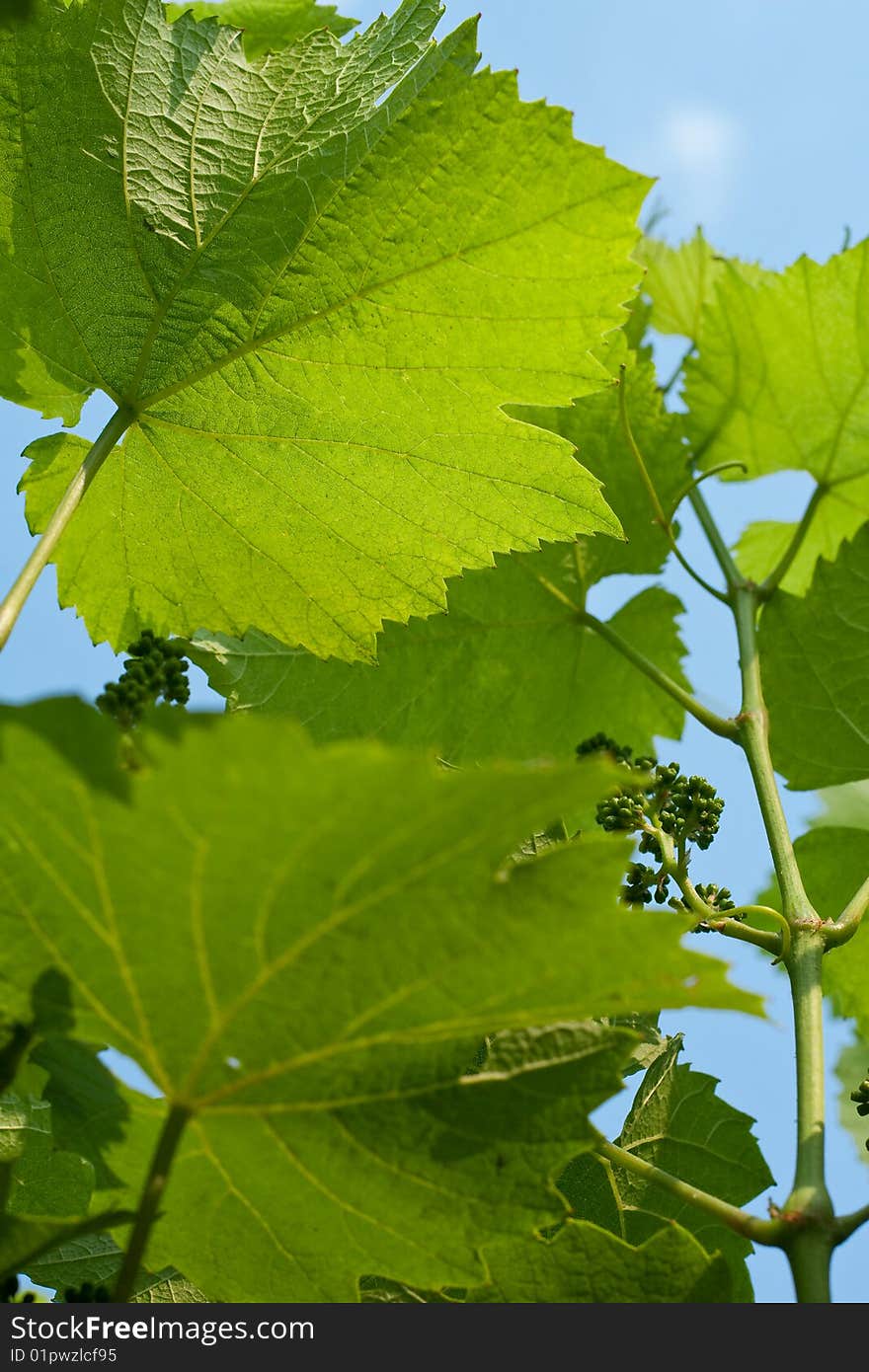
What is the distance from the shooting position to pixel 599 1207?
1.79 meters

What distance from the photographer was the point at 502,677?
2.62m

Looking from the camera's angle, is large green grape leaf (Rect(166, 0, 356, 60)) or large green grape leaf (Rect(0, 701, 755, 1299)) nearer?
large green grape leaf (Rect(0, 701, 755, 1299))

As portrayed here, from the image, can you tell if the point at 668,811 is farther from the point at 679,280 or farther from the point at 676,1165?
the point at 679,280

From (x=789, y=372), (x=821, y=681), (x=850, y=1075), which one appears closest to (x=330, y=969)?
(x=821, y=681)

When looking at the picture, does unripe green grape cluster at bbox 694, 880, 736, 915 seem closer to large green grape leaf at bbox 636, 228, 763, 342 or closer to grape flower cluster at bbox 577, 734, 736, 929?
grape flower cluster at bbox 577, 734, 736, 929

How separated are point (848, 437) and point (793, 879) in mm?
1280

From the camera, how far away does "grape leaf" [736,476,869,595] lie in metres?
2.77

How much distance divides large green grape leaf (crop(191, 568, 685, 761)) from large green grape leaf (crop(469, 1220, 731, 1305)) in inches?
44.1

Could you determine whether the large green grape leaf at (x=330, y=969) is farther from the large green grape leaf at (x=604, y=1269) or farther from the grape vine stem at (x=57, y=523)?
the grape vine stem at (x=57, y=523)

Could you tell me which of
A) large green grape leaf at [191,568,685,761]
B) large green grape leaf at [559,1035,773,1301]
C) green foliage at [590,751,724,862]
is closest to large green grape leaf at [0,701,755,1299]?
large green grape leaf at [559,1035,773,1301]

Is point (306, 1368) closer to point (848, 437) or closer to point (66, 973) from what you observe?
point (66, 973)

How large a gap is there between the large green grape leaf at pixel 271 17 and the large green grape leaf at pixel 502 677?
104 cm

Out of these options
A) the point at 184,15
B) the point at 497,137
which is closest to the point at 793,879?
the point at 497,137

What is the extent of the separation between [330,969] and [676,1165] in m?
1.21
